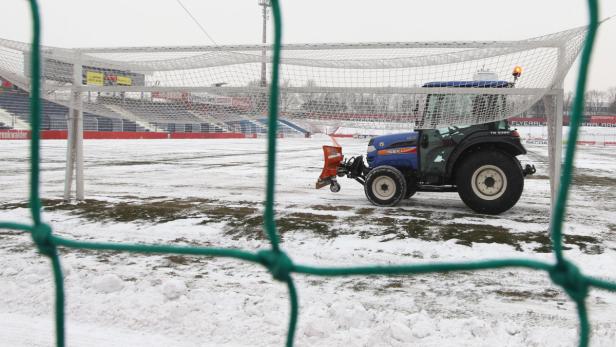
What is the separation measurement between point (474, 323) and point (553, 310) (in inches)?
27.3

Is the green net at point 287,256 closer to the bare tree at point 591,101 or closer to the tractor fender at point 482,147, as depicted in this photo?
the bare tree at point 591,101

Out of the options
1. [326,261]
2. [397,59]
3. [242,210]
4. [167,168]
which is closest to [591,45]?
[326,261]

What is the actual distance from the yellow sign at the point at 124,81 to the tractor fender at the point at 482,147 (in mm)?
4680

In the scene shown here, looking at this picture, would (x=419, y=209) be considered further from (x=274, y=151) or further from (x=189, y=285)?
(x=274, y=151)

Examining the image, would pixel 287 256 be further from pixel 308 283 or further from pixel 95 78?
pixel 95 78

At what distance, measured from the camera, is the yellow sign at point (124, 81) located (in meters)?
6.66

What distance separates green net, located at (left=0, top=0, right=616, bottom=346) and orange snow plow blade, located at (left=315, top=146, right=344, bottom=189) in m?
6.30

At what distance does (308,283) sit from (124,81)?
463cm

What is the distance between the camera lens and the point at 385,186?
7.07 m

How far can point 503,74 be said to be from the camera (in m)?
5.73

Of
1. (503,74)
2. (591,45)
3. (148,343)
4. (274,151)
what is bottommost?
(148,343)

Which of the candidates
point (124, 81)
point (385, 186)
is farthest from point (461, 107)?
point (124, 81)

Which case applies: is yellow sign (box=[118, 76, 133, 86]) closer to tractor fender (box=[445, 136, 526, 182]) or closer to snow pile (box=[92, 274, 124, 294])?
snow pile (box=[92, 274, 124, 294])

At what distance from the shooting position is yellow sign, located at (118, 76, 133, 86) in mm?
6657
